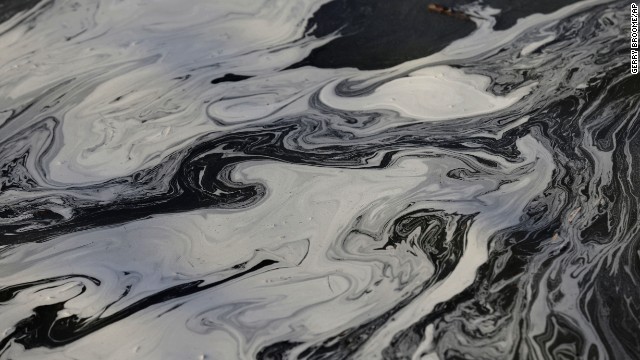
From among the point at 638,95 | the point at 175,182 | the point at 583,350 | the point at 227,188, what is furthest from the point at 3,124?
the point at 638,95

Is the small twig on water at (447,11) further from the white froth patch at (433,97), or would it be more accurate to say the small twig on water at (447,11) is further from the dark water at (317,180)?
the white froth patch at (433,97)

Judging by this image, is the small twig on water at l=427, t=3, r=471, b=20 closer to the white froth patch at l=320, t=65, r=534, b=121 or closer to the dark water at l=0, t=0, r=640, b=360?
the dark water at l=0, t=0, r=640, b=360

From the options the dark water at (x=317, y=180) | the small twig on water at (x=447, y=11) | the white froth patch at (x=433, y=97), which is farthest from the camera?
the small twig on water at (x=447, y=11)

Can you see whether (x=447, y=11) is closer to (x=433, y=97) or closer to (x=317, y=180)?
(x=433, y=97)

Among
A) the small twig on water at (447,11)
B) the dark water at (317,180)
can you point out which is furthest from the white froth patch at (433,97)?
the small twig on water at (447,11)

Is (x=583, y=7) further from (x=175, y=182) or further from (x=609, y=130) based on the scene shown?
(x=175, y=182)

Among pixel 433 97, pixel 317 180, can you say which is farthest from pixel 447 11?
pixel 317 180

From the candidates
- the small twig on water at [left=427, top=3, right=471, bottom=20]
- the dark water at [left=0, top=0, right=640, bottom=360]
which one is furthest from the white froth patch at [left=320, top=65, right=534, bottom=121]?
the small twig on water at [left=427, top=3, right=471, bottom=20]

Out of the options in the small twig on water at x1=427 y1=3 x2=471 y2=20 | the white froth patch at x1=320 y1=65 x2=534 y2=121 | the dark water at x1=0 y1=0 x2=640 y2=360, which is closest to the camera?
the dark water at x1=0 y1=0 x2=640 y2=360
